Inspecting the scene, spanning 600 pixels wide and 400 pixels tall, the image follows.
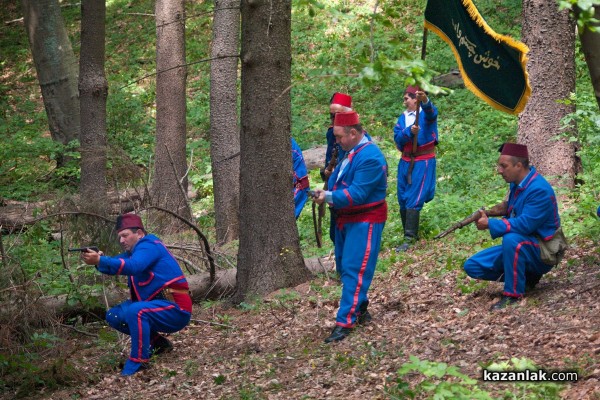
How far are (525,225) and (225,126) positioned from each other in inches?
268

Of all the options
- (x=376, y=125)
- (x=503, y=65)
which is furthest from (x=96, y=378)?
(x=376, y=125)

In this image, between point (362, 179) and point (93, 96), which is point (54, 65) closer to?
point (93, 96)

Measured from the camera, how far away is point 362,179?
22.9 ft

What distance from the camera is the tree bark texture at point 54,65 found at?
690 inches

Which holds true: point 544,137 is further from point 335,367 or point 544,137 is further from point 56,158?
point 56,158

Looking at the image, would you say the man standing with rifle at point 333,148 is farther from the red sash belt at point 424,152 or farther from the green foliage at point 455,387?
the green foliage at point 455,387

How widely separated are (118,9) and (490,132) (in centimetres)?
1682

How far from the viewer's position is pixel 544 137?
10.2m

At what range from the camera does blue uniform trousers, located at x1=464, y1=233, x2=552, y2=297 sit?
6.74 metres

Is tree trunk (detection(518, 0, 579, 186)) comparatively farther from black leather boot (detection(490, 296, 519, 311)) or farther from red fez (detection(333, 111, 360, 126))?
red fez (detection(333, 111, 360, 126))

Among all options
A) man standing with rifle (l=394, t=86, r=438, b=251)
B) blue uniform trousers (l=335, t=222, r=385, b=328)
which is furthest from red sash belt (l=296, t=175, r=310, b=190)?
blue uniform trousers (l=335, t=222, r=385, b=328)

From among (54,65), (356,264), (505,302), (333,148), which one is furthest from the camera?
(54,65)

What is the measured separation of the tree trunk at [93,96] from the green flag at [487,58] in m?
6.27

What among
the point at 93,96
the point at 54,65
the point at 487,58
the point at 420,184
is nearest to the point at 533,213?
the point at 487,58
